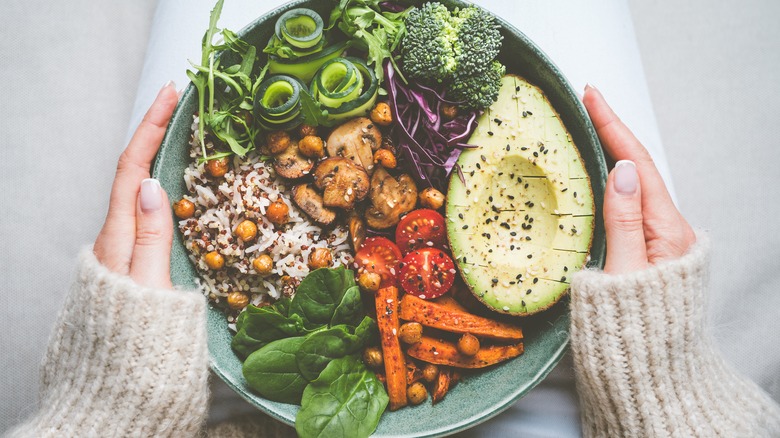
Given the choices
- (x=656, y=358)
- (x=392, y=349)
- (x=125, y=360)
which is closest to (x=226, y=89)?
(x=125, y=360)

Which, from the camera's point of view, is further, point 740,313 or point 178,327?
point 740,313

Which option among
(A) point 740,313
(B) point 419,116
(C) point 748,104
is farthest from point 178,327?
(C) point 748,104

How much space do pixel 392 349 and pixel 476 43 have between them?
0.94m

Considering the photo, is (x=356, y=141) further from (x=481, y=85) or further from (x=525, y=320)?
(x=525, y=320)

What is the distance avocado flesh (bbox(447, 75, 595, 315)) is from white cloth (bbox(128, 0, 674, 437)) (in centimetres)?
45

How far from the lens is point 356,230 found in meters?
1.74

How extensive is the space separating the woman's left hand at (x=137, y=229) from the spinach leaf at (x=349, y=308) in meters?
0.49

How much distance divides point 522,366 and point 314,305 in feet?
2.15

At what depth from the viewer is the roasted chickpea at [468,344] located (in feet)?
5.27

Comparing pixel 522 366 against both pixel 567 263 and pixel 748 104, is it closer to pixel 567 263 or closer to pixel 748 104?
pixel 567 263

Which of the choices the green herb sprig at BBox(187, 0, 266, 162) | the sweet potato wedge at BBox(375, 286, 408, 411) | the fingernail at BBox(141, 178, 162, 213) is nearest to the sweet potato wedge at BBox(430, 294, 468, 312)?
the sweet potato wedge at BBox(375, 286, 408, 411)

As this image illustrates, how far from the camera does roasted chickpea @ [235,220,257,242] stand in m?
1.60

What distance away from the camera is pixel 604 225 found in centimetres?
157

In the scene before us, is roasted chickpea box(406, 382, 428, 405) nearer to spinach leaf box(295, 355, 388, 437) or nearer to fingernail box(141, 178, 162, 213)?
spinach leaf box(295, 355, 388, 437)
